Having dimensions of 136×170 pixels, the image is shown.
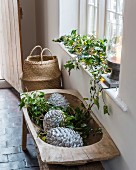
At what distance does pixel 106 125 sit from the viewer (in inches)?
73.0

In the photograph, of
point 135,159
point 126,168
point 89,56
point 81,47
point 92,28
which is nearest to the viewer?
point 135,159

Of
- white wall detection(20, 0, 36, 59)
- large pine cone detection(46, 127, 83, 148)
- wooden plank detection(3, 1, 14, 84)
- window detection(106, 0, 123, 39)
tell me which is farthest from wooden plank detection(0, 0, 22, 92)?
large pine cone detection(46, 127, 83, 148)

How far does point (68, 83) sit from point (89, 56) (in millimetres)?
623

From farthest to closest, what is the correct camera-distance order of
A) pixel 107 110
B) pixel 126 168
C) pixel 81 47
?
pixel 81 47 → pixel 107 110 → pixel 126 168

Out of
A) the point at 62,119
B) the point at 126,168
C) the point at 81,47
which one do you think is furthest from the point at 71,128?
the point at 81,47

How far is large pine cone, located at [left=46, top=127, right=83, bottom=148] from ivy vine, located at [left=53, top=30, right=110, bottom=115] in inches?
9.0

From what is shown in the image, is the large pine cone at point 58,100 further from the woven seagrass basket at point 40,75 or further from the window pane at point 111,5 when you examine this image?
the window pane at point 111,5

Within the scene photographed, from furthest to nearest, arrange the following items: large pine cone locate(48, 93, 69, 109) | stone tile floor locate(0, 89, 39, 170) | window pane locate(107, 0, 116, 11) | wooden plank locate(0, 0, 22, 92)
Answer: wooden plank locate(0, 0, 22, 92)
stone tile floor locate(0, 89, 39, 170)
large pine cone locate(48, 93, 69, 109)
window pane locate(107, 0, 116, 11)

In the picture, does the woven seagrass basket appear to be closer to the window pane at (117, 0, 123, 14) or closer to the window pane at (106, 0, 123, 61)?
the window pane at (106, 0, 123, 61)

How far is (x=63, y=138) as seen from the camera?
1.76 meters

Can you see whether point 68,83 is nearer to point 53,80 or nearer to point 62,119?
point 53,80

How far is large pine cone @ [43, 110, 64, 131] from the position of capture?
6.57 feet

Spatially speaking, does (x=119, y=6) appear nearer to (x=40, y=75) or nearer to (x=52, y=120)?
(x=52, y=120)

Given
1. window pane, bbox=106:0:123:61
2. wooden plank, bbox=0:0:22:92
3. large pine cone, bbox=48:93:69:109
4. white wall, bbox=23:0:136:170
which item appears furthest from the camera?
wooden plank, bbox=0:0:22:92
